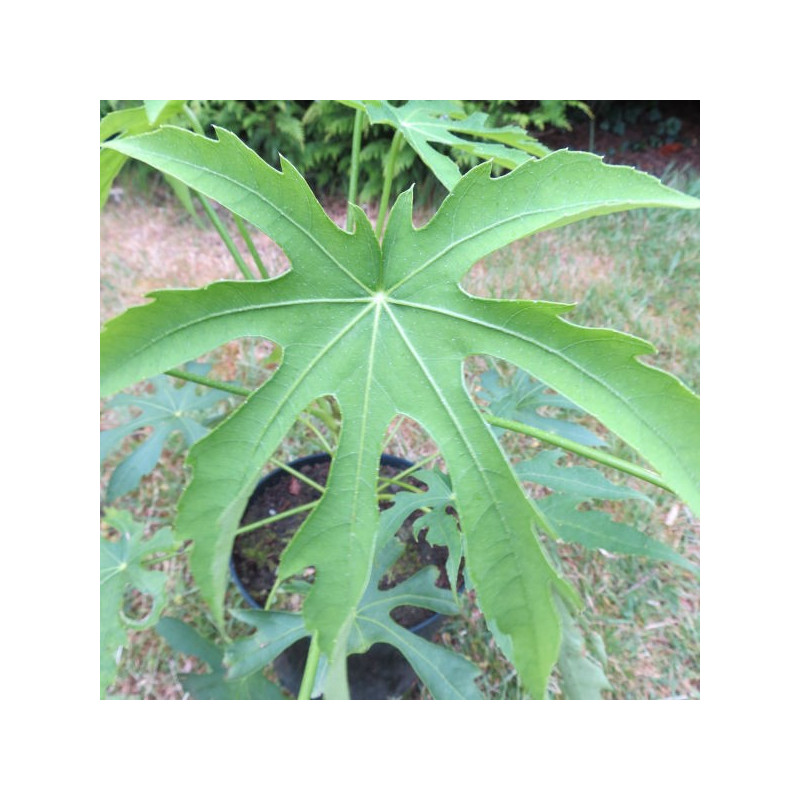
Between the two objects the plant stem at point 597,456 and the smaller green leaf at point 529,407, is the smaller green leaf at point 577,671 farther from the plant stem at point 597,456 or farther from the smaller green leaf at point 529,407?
the smaller green leaf at point 529,407

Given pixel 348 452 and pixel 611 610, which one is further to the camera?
pixel 611 610

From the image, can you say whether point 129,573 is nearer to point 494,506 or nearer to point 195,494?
point 195,494

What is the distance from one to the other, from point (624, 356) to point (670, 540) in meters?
1.14

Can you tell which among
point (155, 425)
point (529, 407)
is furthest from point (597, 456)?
point (155, 425)

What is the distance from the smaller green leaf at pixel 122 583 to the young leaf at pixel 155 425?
0.16m

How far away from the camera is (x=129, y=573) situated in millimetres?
985

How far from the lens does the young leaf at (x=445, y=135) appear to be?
859 millimetres

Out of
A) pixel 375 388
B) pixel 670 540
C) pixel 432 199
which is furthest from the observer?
pixel 432 199

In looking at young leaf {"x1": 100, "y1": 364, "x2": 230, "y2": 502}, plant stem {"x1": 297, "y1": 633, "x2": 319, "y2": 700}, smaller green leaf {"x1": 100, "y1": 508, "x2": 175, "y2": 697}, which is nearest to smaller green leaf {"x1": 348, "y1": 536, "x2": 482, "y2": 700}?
plant stem {"x1": 297, "y1": 633, "x2": 319, "y2": 700}

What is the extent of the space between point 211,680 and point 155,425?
0.60 metres

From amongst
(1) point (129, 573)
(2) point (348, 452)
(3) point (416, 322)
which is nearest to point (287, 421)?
(2) point (348, 452)

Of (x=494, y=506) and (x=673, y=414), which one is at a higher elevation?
(x=673, y=414)

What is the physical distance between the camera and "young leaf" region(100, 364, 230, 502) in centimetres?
122

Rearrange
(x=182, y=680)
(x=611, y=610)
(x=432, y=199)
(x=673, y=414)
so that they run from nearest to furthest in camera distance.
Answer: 1. (x=673, y=414)
2. (x=182, y=680)
3. (x=611, y=610)
4. (x=432, y=199)
